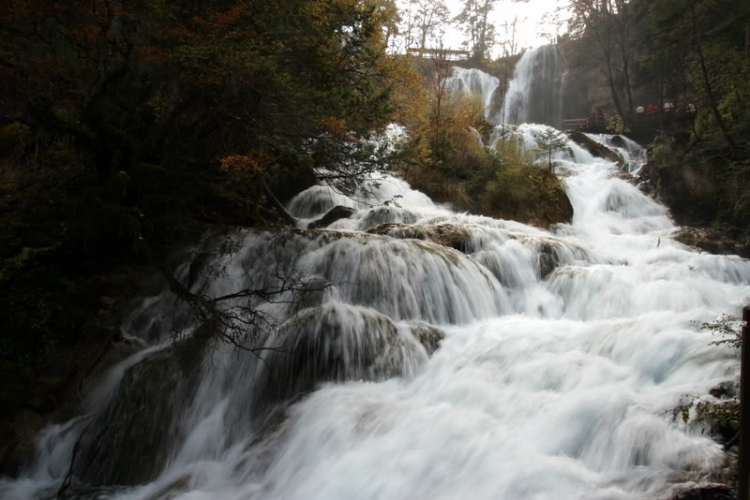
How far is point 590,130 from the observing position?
23031 mm

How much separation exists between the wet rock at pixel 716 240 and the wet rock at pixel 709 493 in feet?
29.5

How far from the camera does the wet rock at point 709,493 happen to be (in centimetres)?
271

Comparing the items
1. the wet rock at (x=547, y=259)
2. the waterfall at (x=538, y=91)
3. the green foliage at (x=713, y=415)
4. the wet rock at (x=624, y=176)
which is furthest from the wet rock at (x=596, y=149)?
the green foliage at (x=713, y=415)

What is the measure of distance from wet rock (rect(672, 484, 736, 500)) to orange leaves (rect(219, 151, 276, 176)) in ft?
18.6

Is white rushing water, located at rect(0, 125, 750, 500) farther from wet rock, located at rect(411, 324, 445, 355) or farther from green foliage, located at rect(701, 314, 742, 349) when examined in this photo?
green foliage, located at rect(701, 314, 742, 349)

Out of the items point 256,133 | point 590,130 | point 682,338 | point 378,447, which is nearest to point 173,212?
point 256,133

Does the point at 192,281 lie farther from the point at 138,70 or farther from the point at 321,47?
the point at 321,47

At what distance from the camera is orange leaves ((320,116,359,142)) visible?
6762mm

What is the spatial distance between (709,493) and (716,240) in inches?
381

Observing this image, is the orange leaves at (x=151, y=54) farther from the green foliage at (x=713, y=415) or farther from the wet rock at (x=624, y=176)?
the wet rock at (x=624, y=176)

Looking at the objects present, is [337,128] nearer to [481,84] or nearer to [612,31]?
[612,31]

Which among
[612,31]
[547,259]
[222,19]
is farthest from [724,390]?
[612,31]

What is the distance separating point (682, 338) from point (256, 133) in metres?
6.30

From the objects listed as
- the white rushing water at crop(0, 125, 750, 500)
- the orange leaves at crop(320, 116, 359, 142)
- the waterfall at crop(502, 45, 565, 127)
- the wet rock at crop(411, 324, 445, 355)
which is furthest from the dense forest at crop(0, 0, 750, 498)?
the waterfall at crop(502, 45, 565, 127)
